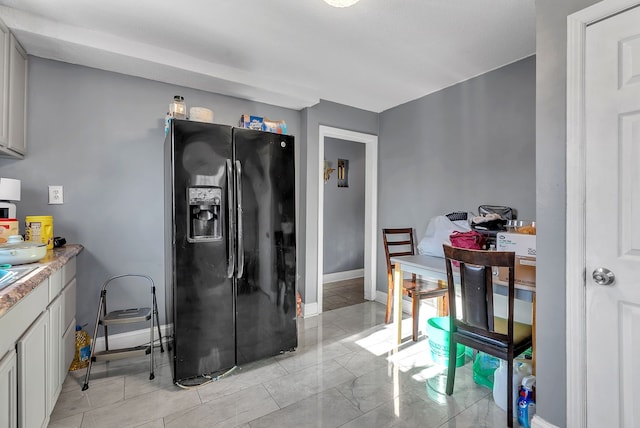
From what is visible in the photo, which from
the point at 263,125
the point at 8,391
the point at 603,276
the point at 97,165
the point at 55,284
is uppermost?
the point at 263,125

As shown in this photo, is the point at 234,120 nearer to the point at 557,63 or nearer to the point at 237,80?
the point at 237,80

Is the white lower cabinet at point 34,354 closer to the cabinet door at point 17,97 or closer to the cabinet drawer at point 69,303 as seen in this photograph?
the cabinet drawer at point 69,303

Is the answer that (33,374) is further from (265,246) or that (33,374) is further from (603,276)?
(603,276)

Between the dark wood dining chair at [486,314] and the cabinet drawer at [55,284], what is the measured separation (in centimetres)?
236

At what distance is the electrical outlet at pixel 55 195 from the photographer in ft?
7.52

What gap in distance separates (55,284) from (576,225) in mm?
2828

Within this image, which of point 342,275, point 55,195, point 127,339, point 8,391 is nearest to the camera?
point 8,391

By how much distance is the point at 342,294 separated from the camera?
14.0 feet

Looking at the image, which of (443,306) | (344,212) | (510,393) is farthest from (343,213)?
(510,393)

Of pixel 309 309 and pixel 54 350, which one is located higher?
pixel 54 350

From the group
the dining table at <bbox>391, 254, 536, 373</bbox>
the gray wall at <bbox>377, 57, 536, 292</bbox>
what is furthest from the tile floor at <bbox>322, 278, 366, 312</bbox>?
the dining table at <bbox>391, 254, 536, 373</bbox>

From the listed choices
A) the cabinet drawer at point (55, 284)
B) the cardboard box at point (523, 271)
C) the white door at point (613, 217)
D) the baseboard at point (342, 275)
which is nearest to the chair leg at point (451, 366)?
the cardboard box at point (523, 271)

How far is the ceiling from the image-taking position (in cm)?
192

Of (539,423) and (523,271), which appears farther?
(523,271)
